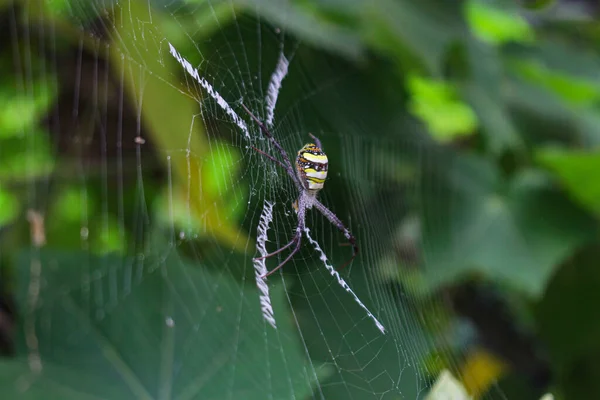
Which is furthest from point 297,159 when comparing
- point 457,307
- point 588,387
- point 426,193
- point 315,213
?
point 457,307

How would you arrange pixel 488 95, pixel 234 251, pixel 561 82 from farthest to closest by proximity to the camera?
pixel 561 82 → pixel 488 95 → pixel 234 251

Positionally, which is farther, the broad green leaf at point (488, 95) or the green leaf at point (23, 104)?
the green leaf at point (23, 104)

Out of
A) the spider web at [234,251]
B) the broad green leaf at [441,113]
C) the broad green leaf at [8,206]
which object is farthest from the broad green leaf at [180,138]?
the broad green leaf at [441,113]

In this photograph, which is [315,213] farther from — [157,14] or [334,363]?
[157,14]

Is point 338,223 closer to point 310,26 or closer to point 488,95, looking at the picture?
point 310,26

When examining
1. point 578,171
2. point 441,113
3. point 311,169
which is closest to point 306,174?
point 311,169

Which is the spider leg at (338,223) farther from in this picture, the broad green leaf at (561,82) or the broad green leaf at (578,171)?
the broad green leaf at (561,82)
